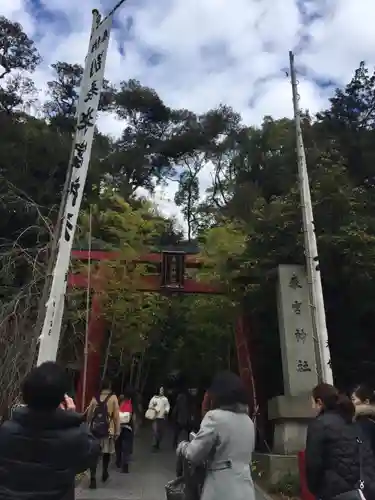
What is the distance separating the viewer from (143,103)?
34656 mm

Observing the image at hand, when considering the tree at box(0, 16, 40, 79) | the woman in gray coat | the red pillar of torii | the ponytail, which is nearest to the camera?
the woman in gray coat

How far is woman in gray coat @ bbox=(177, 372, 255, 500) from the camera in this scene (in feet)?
10.4

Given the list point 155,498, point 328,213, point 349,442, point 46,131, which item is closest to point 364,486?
point 349,442

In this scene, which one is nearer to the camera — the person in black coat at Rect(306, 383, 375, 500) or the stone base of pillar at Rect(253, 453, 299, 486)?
the person in black coat at Rect(306, 383, 375, 500)

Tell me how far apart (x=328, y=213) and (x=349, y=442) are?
335 inches

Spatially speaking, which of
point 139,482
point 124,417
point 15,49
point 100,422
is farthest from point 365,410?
point 15,49

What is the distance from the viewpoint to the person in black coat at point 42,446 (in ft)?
8.05

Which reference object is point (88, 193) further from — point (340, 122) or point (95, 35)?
point (95, 35)

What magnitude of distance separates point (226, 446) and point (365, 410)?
1.26 metres

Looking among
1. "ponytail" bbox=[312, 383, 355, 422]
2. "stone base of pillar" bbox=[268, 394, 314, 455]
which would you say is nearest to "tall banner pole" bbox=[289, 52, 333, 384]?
"stone base of pillar" bbox=[268, 394, 314, 455]

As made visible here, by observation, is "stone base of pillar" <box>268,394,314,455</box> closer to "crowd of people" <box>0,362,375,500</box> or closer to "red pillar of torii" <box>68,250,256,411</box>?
"red pillar of torii" <box>68,250,256,411</box>

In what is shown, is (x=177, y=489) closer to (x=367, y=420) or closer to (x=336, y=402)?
(x=336, y=402)

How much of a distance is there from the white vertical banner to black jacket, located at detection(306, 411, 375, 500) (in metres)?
3.31

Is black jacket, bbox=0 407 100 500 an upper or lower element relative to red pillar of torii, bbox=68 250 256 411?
lower
